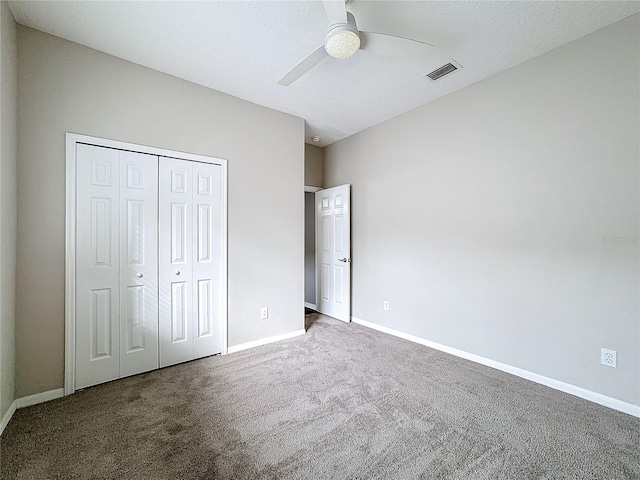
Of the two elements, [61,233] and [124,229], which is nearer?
[61,233]

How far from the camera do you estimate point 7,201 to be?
1789 millimetres

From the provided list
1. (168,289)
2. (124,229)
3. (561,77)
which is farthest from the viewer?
(168,289)

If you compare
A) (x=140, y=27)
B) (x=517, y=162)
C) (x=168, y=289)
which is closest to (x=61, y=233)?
(x=168, y=289)

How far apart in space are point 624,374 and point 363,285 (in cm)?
255

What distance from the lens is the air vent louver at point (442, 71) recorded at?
247 cm

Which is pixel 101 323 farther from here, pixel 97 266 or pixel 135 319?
pixel 97 266

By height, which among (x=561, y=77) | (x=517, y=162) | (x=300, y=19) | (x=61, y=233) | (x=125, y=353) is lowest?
(x=125, y=353)

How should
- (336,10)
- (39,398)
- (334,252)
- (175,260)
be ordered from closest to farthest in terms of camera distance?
(336,10) < (39,398) < (175,260) < (334,252)

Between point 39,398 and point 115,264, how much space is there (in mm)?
1062

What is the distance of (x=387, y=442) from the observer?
1.65 meters

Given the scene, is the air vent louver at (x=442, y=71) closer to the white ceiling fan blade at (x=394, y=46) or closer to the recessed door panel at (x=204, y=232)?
the white ceiling fan blade at (x=394, y=46)

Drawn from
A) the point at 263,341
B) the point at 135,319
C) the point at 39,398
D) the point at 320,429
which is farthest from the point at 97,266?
the point at 320,429

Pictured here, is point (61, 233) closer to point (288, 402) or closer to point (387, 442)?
point (288, 402)

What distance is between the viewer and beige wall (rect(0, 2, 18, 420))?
67.4 inches
